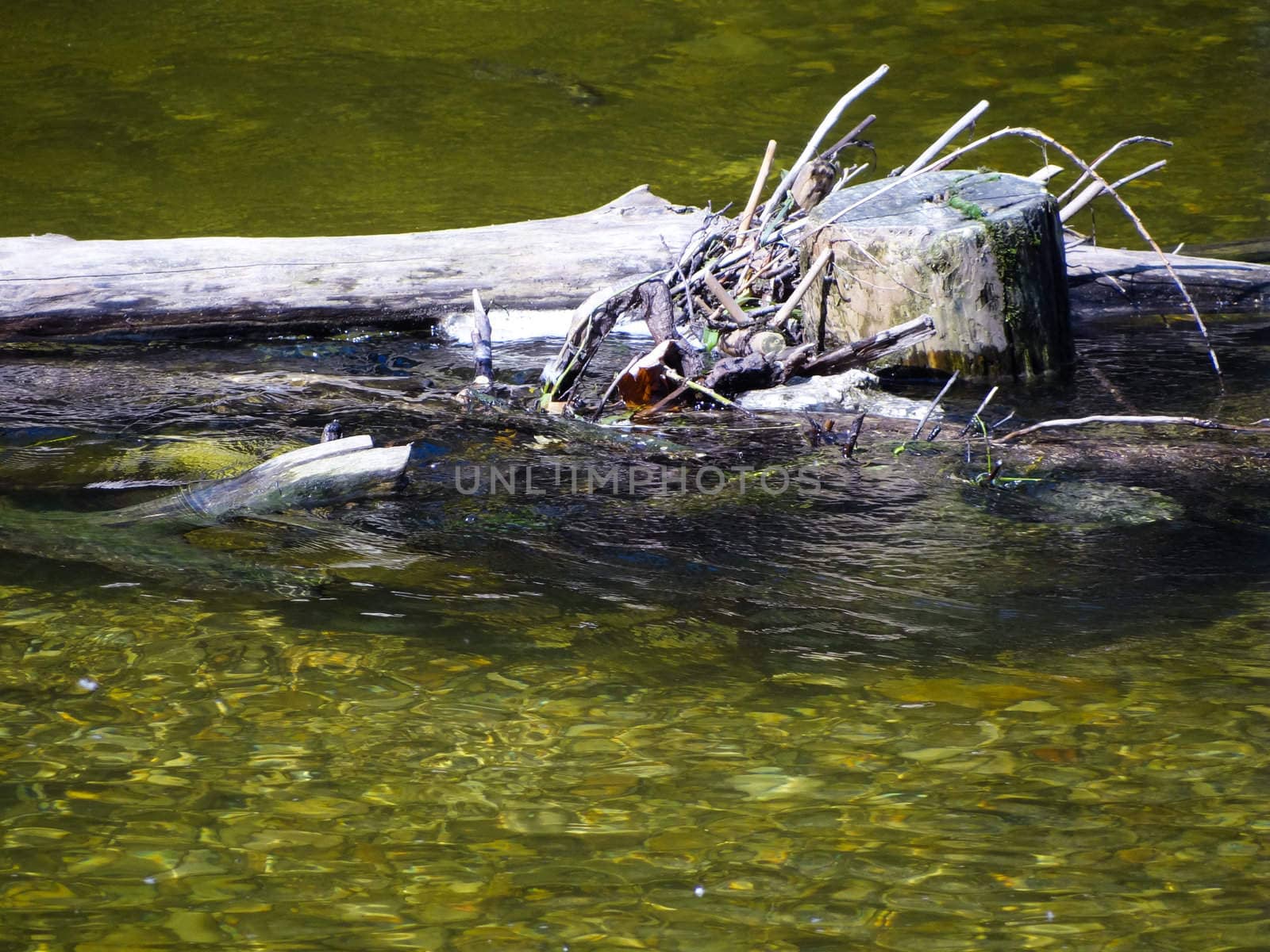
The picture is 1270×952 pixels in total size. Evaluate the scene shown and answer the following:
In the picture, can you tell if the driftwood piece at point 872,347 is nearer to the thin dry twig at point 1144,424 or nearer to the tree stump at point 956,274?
the tree stump at point 956,274

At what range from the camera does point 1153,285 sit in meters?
6.51

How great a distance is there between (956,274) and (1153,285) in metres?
1.75

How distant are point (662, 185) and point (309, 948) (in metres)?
7.47

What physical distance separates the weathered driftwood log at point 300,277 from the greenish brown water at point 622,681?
0.19 meters

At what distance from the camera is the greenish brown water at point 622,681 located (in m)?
2.45

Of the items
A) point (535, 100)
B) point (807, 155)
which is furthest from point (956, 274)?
point (535, 100)

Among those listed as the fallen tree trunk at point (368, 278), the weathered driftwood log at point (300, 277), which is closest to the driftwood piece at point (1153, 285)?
the fallen tree trunk at point (368, 278)

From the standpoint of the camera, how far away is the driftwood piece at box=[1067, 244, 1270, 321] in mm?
6488

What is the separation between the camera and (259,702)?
10.3 feet

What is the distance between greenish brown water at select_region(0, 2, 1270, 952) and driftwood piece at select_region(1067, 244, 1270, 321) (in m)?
0.16

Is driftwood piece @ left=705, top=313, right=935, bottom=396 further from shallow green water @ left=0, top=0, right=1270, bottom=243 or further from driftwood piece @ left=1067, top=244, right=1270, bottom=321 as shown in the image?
shallow green water @ left=0, top=0, right=1270, bottom=243

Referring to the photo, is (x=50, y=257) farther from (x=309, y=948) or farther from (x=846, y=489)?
(x=309, y=948)

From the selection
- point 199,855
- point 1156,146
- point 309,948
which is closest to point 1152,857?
point 309,948

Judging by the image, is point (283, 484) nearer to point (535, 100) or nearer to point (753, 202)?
point (753, 202)
